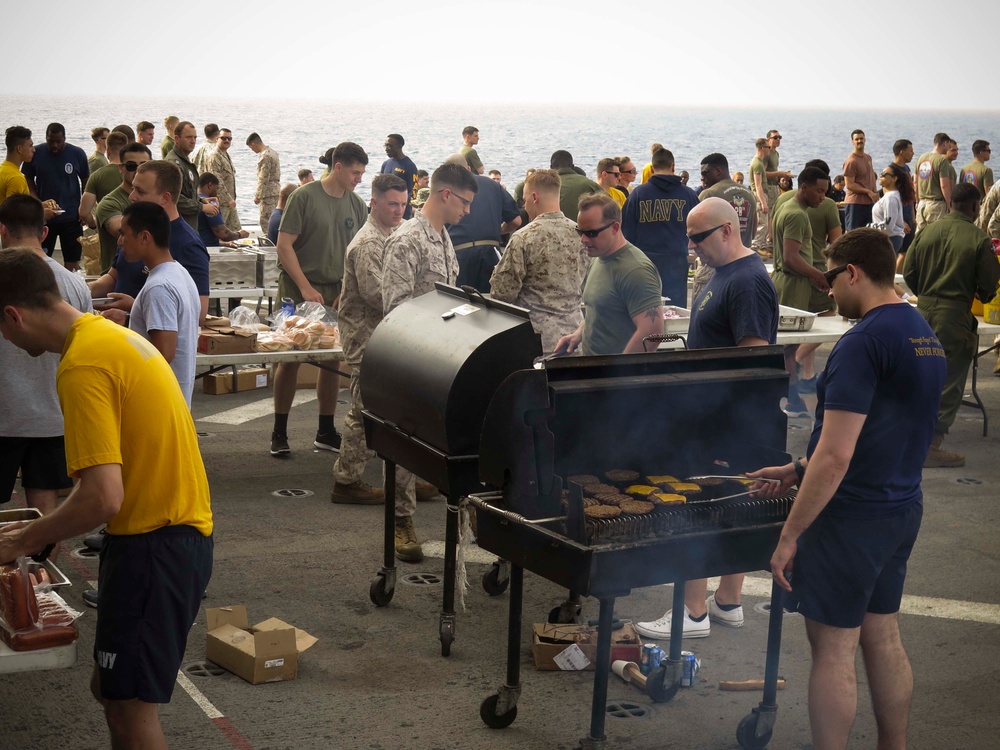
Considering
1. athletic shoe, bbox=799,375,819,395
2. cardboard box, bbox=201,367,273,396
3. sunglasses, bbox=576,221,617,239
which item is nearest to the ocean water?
cardboard box, bbox=201,367,273,396

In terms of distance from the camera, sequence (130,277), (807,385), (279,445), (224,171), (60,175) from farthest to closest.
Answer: (224,171) < (60,175) < (807,385) < (279,445) < (130,277)

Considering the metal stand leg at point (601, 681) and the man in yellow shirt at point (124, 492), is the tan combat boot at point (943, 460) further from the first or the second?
the man in yellow shirt at point (124, 492)

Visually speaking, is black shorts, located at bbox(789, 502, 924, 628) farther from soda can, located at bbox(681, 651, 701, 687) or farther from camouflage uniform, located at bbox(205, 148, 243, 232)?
camouflage uniform, located at bbox(205, 148, 243, 232)

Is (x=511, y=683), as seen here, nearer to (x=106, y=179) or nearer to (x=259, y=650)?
(x=259, y=650)

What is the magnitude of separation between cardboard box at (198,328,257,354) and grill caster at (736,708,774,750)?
388cm

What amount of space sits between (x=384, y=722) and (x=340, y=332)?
2.90m

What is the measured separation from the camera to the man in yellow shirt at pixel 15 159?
1082 centimetres

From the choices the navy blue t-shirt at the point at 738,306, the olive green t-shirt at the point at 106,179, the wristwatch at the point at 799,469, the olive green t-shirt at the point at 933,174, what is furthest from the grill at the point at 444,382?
the olive green t-shirt at the point at 933,174

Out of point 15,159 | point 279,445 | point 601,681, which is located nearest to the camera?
point 601,681

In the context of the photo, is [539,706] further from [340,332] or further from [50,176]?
[50,176]

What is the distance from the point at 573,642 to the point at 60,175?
10611 millimetres

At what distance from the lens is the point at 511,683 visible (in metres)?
4.08

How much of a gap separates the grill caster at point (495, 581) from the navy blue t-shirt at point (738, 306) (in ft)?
5.22

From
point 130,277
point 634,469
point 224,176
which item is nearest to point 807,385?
point 634,469
